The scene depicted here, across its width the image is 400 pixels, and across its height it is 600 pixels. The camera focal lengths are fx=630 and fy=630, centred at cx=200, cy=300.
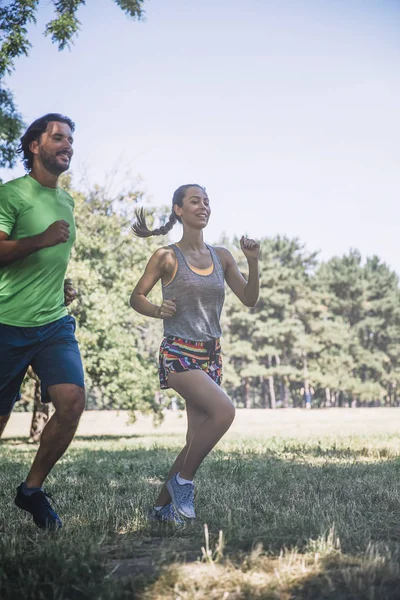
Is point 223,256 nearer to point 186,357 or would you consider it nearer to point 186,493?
point 186,357

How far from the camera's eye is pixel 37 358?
399 centimetres

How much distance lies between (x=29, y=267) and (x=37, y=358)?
1.90 feet

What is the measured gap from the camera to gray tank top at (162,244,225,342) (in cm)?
441

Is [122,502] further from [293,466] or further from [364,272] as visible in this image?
[364,272]

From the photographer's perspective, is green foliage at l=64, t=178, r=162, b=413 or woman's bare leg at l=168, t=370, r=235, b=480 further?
green foliage at l=64, t=178, r=162, b=413

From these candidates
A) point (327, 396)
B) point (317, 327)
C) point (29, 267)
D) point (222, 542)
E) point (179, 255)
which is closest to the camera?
point (222, 542)

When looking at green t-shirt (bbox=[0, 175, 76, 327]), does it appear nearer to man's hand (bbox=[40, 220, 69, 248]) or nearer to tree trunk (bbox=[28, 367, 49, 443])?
man's hand (bbox=[40, 220, 69, 248])

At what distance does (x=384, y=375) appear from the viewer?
60.3 meters

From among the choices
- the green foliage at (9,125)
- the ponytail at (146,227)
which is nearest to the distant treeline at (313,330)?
the green foliage at (9,125)

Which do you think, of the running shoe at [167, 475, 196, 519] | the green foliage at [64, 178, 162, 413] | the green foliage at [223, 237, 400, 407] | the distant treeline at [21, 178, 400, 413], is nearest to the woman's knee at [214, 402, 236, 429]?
the running shoe at [167, 475, 196, 519]

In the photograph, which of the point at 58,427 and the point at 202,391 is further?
the point at 202,391

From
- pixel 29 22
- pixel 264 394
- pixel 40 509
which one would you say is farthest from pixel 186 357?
pixel 264 394

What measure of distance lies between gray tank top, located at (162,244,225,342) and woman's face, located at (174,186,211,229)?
37 centimetres

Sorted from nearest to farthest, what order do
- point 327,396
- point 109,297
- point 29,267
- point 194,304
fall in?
1. point 29,267
2. point 194,304
3. point 109,297
4. point 327,396
